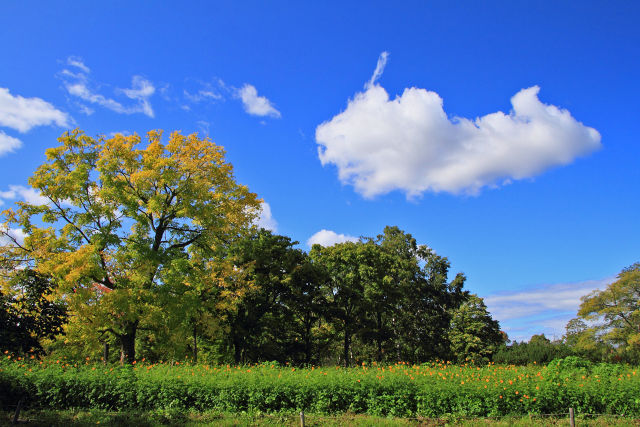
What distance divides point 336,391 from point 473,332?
30105 millimetres

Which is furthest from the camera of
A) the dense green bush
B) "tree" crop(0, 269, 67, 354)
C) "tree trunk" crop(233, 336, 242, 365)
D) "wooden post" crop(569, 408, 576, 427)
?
"tree trunk" crop(233, 336, 242, 365)

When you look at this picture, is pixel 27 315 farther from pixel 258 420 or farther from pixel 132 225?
pixel 132 225

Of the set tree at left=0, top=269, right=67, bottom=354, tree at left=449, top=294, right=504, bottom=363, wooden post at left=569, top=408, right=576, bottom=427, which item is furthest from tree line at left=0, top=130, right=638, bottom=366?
wooden post at left=569, top=408, right=576, bottom=427

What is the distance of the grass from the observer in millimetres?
9430

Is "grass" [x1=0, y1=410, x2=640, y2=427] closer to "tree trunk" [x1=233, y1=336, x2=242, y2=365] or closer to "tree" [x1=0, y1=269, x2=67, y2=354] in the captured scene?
"tree" [x1=0, y1=269, x2=67, y2=354]

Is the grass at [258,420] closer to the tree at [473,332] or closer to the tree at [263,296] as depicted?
the tree at [263,296]

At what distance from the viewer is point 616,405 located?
414 inches

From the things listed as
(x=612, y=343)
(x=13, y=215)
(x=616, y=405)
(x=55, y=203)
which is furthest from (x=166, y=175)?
(x=612, y=343)

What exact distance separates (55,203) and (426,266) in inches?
1374

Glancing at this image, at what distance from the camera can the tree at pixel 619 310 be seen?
33.1 m

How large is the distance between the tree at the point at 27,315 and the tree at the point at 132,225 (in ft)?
20.2

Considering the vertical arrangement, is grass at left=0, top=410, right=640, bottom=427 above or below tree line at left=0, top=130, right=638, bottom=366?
below

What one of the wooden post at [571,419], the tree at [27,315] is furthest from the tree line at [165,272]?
the wooden post at [571,419]

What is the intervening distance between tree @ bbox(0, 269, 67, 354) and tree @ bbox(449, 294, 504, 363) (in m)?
34.2
